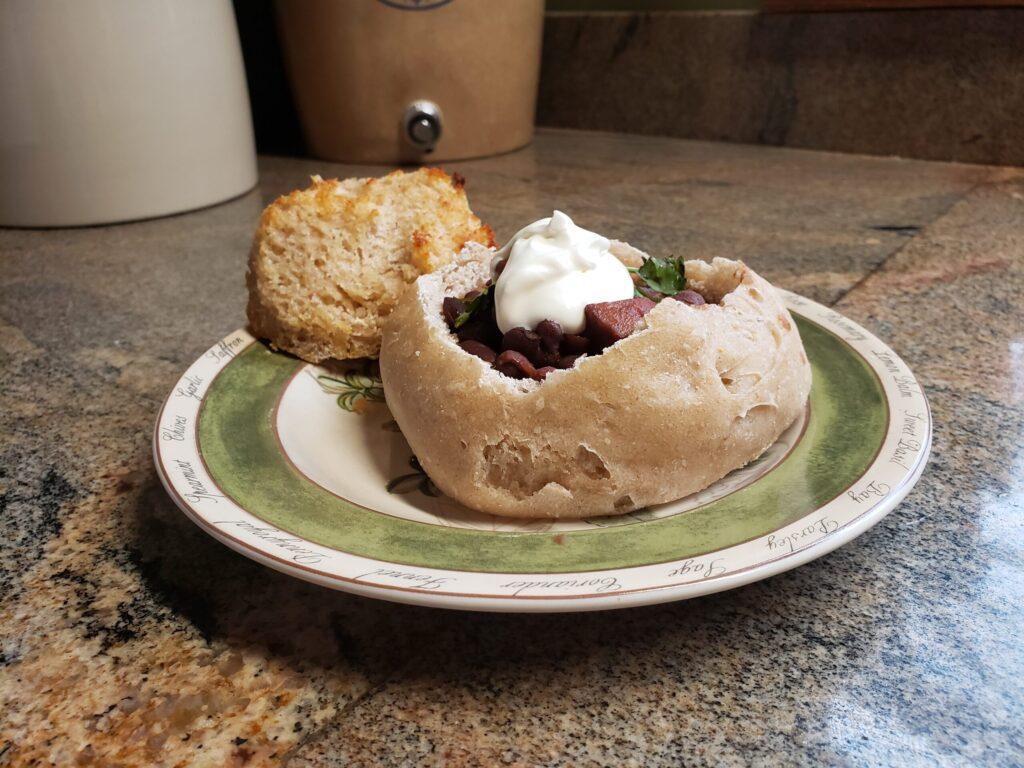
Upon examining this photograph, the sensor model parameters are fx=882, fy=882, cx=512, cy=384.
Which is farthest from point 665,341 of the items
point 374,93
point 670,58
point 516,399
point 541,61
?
point 541,61

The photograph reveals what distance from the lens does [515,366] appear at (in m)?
0.83

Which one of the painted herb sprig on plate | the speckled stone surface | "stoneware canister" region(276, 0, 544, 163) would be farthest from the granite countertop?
"stoneware canister" region(276, 0, 544, 163)

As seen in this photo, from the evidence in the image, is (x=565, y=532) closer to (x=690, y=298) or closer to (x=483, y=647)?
(x=483, y=647)

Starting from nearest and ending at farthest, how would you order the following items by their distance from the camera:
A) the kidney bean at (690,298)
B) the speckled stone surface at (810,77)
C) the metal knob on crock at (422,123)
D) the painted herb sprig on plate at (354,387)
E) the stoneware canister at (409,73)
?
the kidney bean at (690,298) → the painted herb sprig on plate at (354,387) → the speckled stone surface at (810,77) → the stoneware canister at (409,73) → the metal knob on crock at (422,123)

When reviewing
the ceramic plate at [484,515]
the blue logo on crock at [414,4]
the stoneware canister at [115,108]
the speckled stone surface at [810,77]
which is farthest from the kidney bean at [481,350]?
the speckled stone surface at [810,77]

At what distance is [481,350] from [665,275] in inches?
9.2

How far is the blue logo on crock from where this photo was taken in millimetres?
2236

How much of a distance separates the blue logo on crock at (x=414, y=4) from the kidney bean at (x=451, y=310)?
1.55 meters

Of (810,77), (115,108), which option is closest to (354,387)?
(115,108)

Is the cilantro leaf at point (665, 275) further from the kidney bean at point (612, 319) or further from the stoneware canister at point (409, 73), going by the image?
the stoneware canister at point (409, 73)

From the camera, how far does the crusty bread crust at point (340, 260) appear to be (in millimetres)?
1117

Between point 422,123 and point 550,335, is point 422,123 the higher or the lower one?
the lower one

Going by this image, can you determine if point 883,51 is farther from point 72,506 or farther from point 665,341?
point 72,506

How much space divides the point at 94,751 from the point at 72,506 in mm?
396
